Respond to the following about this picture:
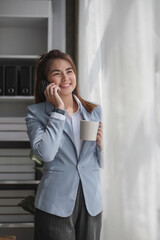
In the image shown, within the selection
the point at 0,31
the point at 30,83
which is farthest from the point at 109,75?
the point at 0,31

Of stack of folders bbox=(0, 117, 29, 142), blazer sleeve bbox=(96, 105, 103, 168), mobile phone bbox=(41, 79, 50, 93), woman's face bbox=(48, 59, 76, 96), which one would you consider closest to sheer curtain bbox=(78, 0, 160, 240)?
blazer sleeve bbox=(96, 105, 103, 168)

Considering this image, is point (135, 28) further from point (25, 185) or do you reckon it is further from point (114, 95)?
point (25, 185)

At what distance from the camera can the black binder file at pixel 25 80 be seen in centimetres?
264

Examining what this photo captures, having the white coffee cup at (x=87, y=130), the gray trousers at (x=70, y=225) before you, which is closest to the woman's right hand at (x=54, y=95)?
the white coffee cup at (x=87, y=130)

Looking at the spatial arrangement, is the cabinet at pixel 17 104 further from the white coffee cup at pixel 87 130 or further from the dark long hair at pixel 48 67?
the white coffee cup at pixel 87 130

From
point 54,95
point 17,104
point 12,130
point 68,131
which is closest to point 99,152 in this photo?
point 68,131

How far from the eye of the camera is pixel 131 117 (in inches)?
40.1

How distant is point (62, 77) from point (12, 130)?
141cm

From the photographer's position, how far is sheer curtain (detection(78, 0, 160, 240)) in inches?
35.4

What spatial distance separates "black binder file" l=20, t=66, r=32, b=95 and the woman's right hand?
1.36m

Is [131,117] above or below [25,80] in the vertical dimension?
below

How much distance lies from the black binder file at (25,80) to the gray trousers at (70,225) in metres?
1.56

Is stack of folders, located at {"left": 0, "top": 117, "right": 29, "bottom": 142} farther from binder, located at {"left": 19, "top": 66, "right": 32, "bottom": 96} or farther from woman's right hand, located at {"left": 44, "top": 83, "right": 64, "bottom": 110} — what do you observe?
woman's right hand, located at {"left": 44, "top": 83, "right": 64, "bottom": 110}

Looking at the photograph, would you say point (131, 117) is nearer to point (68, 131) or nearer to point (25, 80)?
point (68, 131)
